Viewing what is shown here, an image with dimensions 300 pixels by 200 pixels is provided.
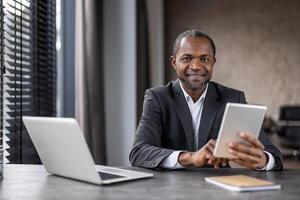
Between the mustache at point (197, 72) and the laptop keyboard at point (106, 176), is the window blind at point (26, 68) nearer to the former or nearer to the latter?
the mustache at point (197, 72)

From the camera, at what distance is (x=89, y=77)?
2943 mm

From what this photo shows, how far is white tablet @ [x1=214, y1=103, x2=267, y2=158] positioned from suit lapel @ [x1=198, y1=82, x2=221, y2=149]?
44cm

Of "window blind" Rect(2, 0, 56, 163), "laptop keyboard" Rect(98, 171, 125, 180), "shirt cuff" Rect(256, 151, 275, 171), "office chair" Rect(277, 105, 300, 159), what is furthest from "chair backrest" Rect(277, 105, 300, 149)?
"laptop keyboard" Rect(98, 171, 125, 180)

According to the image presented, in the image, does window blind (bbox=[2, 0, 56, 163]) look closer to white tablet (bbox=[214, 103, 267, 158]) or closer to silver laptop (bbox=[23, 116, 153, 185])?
silver laptop (bbox=[23, 116, 153, 185])

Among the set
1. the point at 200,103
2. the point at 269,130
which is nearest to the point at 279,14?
the point at 269,130

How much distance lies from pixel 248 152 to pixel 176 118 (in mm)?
480

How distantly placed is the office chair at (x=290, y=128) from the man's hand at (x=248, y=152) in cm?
376

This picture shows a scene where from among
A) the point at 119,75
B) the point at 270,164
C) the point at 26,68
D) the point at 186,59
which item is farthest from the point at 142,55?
the point at 270,164

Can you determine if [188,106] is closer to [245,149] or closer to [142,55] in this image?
[245,149]

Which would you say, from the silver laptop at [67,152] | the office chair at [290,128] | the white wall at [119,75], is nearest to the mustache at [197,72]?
the silver laptop at [67,152]

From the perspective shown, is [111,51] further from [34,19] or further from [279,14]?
[279,14]

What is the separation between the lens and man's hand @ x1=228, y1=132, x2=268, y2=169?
125 centimetres

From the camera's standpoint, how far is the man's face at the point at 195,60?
5.56ft

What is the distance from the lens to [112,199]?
1027 millimetres
